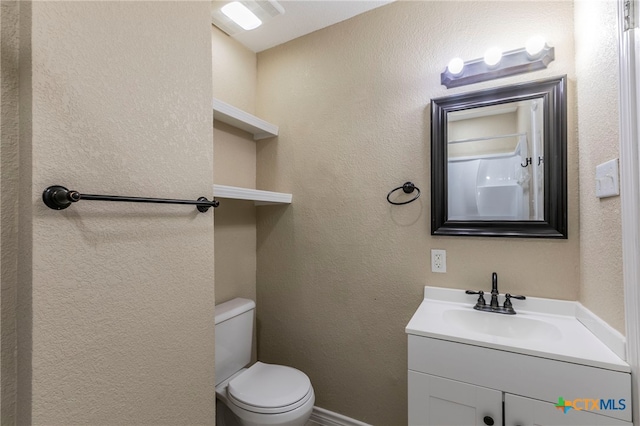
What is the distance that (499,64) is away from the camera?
1.37 m

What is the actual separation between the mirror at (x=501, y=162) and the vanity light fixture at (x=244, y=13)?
1.00m

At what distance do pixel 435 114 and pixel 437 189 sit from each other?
386mm

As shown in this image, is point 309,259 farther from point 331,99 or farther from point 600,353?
point 600,353

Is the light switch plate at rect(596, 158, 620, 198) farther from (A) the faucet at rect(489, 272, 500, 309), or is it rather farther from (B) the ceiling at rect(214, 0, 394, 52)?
(B) the ceiling at rect(214, 0, 394, 52)

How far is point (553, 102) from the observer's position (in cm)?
128

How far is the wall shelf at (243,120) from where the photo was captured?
1553mm

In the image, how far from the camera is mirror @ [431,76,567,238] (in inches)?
50.1

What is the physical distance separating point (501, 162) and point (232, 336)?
166 centimetres

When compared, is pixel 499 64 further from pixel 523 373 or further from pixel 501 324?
pixel 523 373

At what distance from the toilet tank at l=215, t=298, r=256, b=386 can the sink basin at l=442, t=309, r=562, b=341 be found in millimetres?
1087

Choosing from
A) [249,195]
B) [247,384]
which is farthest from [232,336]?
[249,195]

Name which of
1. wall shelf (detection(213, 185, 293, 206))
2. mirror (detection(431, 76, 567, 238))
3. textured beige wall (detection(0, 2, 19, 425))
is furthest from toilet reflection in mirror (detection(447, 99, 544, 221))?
textured beige wall (detection(0, 2, 19, 425))

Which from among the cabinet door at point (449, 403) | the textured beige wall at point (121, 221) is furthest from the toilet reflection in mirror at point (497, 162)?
the textured beige wall at point (121, 221)

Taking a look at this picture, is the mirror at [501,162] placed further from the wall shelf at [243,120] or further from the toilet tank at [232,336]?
the toilet tank at [232,336]
